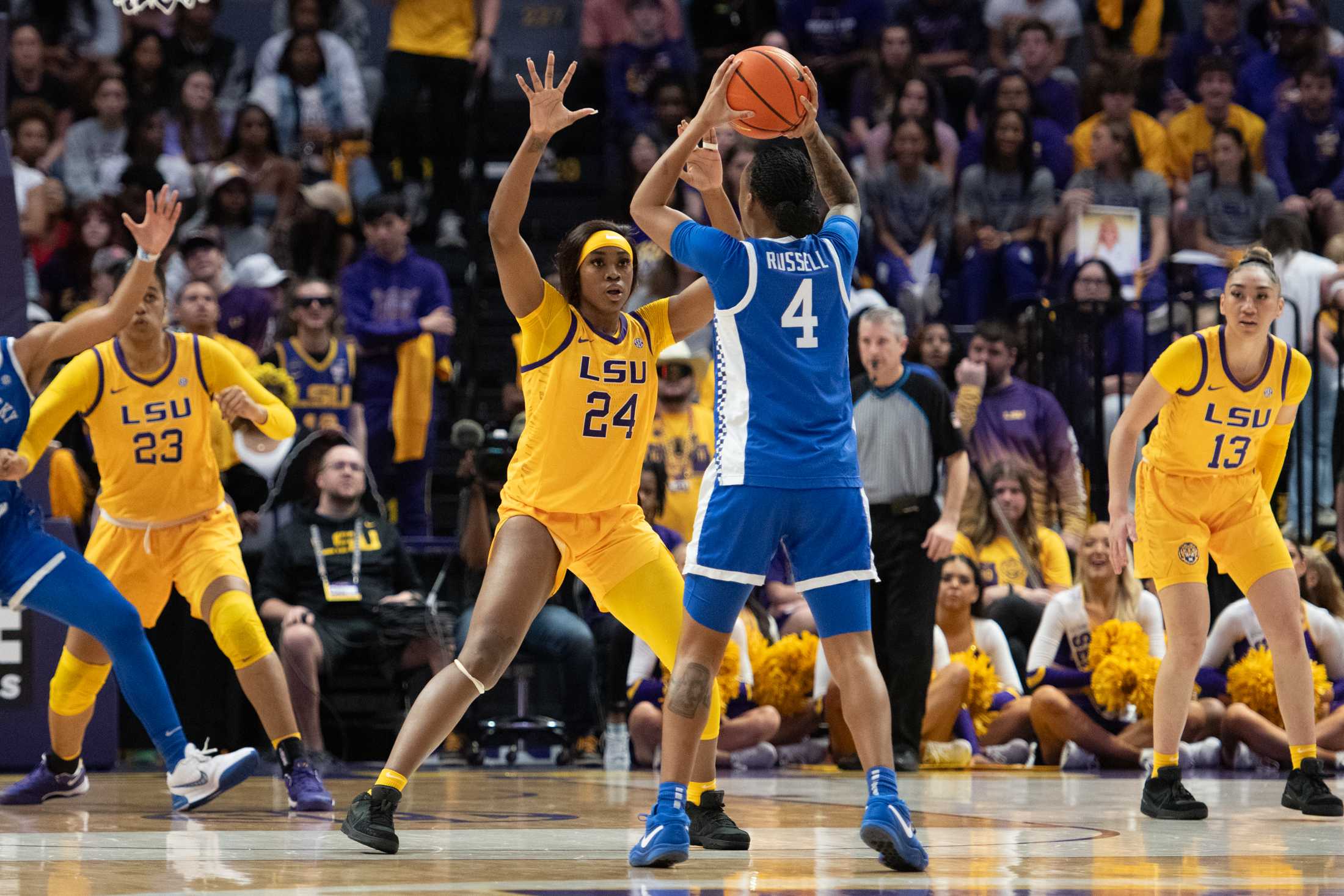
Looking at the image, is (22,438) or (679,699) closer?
(679,699)

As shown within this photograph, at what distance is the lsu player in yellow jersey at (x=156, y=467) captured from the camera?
7473 millimetres

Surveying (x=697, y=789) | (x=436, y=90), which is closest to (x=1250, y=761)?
(x=697, y=789)

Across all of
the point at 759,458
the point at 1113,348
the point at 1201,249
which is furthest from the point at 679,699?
the point at 1201,249

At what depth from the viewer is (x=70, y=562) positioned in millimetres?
7164

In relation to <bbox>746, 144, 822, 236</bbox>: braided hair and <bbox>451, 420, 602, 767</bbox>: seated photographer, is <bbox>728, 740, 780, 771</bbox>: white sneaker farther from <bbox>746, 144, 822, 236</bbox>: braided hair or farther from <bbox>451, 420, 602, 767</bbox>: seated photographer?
<bbox>746, 144, 822, 236</bbox>: braided hair

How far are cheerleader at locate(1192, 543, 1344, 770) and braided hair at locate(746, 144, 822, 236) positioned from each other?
513 centimetres

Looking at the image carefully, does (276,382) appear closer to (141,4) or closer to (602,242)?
(141,4)

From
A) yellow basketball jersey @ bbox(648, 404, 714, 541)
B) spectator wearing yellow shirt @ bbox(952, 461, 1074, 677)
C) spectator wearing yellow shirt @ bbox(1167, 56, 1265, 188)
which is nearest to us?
spectator wearing yellow shirt @ bbox(952, 461, 1074, 677)

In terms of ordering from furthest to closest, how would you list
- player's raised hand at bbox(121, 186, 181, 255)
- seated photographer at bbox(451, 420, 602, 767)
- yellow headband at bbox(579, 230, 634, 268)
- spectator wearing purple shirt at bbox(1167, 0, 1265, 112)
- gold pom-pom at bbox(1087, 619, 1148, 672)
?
1. spectator wearing purple shirt at bbox(1167, 0, 1265, 112)
2. seated photographer at bbox(451, 420, 602, 767)
3. gold pom-pom at bbox(1087, 619, 1148, 672)
4. player's raised hand at bbox(121, 186, 181, 255)
5. yellow headband at bbox(579, 230, 634, 268)

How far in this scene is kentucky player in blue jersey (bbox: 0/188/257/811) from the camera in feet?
23.2

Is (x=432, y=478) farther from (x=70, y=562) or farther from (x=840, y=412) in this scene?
(x=840, y=412)

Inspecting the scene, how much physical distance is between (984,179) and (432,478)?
4.79m

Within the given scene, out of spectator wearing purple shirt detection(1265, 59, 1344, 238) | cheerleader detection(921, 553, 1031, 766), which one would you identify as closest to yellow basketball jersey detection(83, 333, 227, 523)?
cheerleader detection(921, 553, 1031, 766)

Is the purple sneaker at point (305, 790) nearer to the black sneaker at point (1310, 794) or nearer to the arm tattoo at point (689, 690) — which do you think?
the arm tattoo at point (689, 690)
